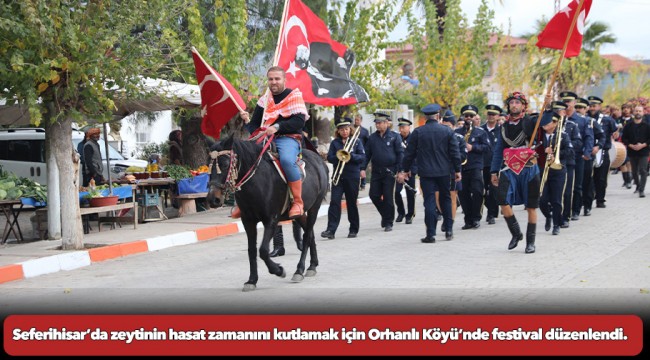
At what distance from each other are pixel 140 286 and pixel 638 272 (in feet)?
17.9

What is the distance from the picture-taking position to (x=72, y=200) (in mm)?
13305

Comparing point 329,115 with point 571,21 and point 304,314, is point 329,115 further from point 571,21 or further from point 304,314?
point 304,314

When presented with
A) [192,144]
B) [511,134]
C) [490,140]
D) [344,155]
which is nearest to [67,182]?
[344,155]

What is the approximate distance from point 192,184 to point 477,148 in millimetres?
6202

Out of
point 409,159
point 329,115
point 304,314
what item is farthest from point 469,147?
point 329,115

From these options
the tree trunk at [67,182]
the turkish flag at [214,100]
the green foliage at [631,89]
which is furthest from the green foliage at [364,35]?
the green foliage at [631,89]

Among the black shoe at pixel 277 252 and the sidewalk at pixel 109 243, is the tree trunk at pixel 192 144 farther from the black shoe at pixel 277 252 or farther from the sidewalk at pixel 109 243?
the black shoe at pixel 277 252

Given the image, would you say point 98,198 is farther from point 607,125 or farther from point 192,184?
point 607,125

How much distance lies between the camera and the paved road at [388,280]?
26.6 ft

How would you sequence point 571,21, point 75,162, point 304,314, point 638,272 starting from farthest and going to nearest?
Answer: point 75,162
point 571,21
point 638,272
point 304,314

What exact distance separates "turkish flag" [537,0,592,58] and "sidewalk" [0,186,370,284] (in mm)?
6609

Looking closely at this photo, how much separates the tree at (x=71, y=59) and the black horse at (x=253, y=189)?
387 cm

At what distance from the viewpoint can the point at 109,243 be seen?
14.0 m

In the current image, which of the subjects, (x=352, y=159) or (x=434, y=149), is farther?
(x=352, y=159)
